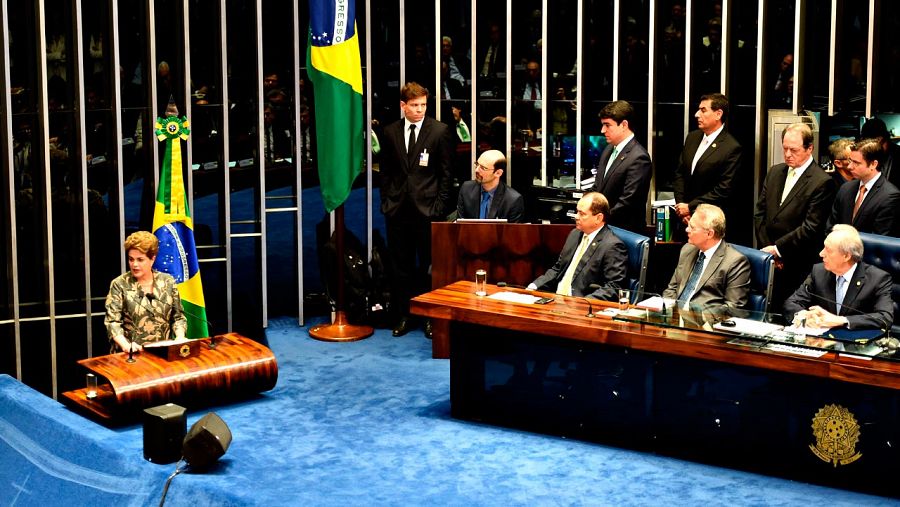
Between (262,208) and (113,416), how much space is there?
7.88ft

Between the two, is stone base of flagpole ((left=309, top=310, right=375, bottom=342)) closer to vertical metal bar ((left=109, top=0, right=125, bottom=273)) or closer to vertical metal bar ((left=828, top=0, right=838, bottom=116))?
vertical metal bar ((left=109, top=0, right=125, bottom=273))

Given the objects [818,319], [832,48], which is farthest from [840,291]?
[832,48]

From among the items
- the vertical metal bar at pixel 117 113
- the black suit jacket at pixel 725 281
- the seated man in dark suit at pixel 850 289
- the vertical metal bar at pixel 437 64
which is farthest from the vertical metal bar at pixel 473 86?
the seated man in dark suit at pixel 850 289

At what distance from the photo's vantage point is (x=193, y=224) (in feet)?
26.2

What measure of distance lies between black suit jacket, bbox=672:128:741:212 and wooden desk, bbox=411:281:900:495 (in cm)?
139

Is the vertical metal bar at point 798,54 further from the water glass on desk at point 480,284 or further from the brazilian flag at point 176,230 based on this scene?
the brazilian flag at point 176,230

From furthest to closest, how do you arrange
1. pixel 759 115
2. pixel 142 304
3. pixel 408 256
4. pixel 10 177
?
pixel 408 256, pixel 759 115, pixel 10 177, pixel 142 304

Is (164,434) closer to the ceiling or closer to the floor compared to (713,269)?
closer to the floor

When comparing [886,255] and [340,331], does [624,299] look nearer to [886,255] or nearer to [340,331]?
Result: [886,255]

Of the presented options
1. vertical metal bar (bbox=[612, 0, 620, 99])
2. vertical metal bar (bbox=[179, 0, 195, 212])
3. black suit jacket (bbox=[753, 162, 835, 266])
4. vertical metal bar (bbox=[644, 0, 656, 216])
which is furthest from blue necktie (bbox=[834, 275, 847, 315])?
vertical metal bar (bbox=[179, 0, 195, 212])

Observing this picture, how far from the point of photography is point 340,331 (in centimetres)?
799

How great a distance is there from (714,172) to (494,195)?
133 cm

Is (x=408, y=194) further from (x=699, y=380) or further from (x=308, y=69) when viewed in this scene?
(x=699, y=380)

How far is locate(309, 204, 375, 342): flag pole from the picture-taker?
7.95 m
